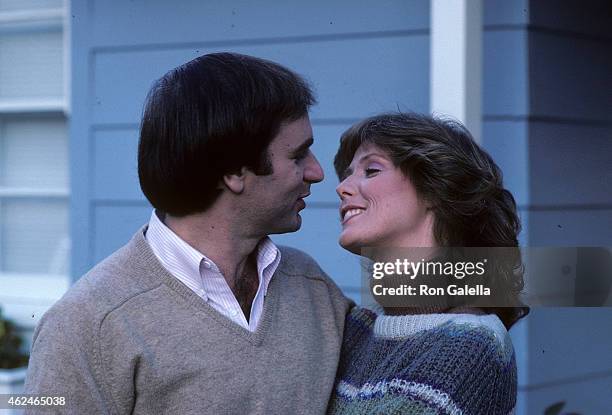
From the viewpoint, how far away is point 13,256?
400 cm

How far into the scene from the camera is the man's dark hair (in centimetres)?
182

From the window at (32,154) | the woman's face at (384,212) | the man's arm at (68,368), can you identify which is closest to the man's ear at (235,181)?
the woman's face at (384,212)

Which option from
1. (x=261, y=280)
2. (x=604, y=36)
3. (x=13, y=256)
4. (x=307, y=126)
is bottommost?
(x=13, y=256)

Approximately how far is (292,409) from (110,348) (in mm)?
402

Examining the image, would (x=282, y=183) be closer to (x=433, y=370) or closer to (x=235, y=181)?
(x=235, y=181)

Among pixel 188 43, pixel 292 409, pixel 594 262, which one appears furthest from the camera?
pixel 188 43

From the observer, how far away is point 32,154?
3965mm

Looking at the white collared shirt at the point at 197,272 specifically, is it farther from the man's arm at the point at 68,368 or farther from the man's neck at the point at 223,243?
the man's arm at the point at 68,368

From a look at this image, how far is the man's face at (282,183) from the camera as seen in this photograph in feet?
6.26

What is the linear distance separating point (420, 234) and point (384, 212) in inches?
3.8

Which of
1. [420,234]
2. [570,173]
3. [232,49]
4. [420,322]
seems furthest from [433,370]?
[232,49]

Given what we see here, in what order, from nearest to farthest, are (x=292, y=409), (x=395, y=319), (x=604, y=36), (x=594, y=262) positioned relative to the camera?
(x=292, y=409), (x=395, y=319), (x=594, y=262), (x=604, y=36)

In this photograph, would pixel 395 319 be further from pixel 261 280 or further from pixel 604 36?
pixel 604 36

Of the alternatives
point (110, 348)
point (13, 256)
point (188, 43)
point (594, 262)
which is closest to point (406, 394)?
point (110, 348)
